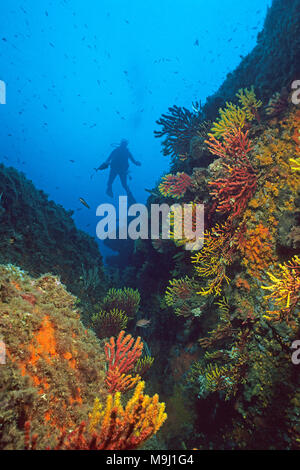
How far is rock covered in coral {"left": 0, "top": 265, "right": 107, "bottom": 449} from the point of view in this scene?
1777mm

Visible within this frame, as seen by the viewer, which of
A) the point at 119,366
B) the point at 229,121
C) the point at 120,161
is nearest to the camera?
the point at 119,366

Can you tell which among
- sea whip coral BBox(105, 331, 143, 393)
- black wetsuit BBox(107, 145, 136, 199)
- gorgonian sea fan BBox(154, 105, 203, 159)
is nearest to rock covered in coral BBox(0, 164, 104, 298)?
sea whip coral BBox(105, 331, 143, 393)

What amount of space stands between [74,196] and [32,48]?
6141 cm

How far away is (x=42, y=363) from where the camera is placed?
2.15 metres

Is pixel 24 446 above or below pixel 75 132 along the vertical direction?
below

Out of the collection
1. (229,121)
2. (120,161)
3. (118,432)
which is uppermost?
(120,161)

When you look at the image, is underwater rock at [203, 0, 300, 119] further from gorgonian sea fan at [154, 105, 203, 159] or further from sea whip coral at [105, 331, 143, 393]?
sea whip coral at [105, 331, 143, 393]

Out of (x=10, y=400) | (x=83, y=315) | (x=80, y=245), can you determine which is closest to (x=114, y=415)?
(x=10, y=400)

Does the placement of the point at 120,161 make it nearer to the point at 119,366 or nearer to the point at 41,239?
the point at 41,239

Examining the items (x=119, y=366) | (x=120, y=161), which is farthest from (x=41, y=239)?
(x=120, y=161)

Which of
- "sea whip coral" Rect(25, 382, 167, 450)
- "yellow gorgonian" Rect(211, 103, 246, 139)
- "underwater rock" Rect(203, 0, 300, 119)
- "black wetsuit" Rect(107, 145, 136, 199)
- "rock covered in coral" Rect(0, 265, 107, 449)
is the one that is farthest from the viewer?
"black wetsuit" Rect(107, 145, 136, 199)

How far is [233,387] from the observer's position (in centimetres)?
351

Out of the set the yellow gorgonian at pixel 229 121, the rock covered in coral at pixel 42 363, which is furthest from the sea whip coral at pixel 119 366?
the yellow gorgonian at pixel 229 121

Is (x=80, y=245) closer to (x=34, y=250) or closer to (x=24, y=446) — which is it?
(x=34, y=250)
